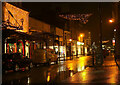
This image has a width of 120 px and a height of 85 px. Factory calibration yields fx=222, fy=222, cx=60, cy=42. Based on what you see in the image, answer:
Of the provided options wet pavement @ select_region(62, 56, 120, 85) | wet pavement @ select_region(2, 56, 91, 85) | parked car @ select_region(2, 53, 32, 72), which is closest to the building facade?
parked car @ select_region(2, 53, 32, 72)

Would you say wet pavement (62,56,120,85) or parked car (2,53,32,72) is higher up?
parked car (2,53,32,72)

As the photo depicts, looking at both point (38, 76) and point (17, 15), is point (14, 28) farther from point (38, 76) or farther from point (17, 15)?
point (38, 76)

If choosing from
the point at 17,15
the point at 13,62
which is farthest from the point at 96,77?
the point at 17,15

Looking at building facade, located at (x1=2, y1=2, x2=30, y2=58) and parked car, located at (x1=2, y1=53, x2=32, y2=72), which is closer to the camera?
parked car, located at (x1=2, y1=53, x2=32, y2=72)

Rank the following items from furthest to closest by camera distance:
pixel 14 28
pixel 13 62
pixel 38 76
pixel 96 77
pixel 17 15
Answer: pixel 17 15 → pixel 14 28 → pixel 13 62 → pixel 38 76 → pixel 96 77

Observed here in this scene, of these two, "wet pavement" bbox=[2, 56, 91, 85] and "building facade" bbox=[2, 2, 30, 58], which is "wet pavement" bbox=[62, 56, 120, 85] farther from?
"building facade" bbox=[2, 2, 30, 58]

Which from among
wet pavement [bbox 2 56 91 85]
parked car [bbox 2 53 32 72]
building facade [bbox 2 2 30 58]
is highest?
building facade [bbox 2 2 30 58]

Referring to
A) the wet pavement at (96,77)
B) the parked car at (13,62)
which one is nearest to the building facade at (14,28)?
the parked car at (13,62)

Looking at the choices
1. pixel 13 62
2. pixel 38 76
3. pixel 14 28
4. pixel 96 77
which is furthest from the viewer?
pixel 14 28

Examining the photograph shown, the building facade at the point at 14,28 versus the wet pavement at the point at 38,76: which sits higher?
the building facade at the point at 14,28

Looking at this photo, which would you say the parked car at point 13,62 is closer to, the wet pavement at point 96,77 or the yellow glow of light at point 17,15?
the wet pavement at point 96,77

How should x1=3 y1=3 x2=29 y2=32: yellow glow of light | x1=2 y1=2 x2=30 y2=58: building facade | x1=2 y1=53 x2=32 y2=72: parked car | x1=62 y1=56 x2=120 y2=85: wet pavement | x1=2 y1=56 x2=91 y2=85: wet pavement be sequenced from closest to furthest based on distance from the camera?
x1=62 y1=56 x2=120 y2=85: wet pavement < x1=2 y1=56 x2=91 y2=85: wet pavement < x1=2 y1=53 x2=32 y2=72: parked car < x1=2 y1=2 x2=30 y2=58: building facade < x1=3 y1=3 x2=29 y2=32: yellow glow of light

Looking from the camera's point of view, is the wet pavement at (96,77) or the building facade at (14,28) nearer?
the wet pavement at (96,77)

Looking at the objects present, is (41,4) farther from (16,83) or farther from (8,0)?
(16,83)
